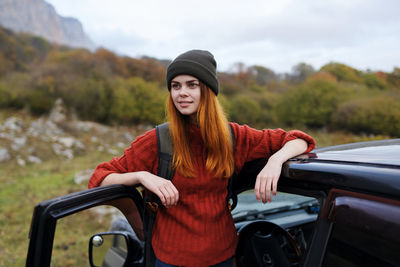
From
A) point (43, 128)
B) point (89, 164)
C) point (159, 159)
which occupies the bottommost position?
point (89, 164)

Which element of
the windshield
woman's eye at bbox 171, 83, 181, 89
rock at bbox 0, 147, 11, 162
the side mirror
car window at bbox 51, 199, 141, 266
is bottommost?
car window at bbox 51, 199, 141, 266

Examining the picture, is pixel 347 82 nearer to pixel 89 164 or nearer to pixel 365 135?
pixel 365 135

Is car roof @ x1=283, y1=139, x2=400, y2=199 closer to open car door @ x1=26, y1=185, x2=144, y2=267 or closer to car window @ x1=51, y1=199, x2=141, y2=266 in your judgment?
open car door @ x1=26, y1=185, x2=144, y2=267

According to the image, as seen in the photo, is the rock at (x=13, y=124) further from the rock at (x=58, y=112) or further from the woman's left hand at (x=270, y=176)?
the woman's left hand at (x=270, y=176)

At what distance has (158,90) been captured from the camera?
18297 mm

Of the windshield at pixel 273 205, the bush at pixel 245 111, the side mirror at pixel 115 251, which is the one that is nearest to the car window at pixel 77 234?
the side mirror at pixel 115 251

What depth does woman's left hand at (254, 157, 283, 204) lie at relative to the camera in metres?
1.21

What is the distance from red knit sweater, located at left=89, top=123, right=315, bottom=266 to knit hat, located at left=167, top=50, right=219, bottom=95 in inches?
13.7

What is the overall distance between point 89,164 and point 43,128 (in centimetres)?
510

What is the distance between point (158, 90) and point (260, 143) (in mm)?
17253

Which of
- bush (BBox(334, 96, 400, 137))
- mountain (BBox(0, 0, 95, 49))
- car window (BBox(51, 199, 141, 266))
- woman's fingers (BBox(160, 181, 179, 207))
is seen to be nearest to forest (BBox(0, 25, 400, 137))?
bush (BBox(334, 96, 400, 137))

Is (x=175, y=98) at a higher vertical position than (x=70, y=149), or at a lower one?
higher

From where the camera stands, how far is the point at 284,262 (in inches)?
59.9

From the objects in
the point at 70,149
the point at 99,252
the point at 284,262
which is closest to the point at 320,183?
the point at 284,262
